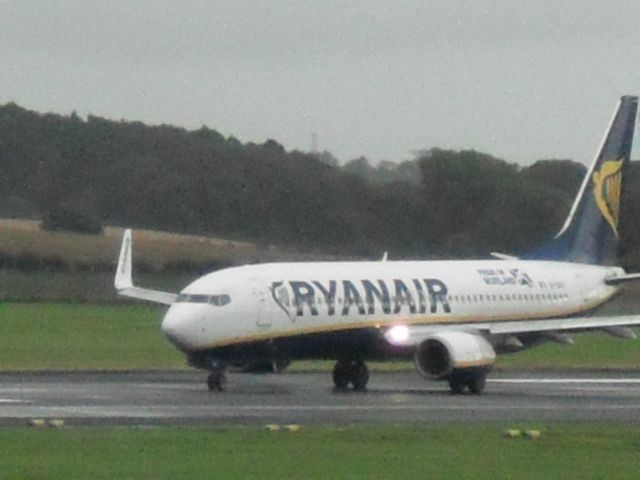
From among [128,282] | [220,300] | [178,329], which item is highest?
[128,282]

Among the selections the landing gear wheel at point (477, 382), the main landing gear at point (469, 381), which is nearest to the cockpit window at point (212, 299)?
the main landing gear at point (469, 381)

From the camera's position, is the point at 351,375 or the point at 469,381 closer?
the point at 469,381

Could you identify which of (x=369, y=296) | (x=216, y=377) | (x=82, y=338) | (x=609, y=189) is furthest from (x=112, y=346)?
(x=216, y=377)

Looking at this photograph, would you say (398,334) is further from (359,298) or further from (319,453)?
(319,453)

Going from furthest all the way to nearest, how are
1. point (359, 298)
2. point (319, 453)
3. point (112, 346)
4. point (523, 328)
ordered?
point (112, 346) → point (523, 328) → point (359, 298) → point (319, 453)

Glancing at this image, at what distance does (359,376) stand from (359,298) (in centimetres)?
183

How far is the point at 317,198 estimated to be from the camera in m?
59.5

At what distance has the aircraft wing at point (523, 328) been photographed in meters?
45.1

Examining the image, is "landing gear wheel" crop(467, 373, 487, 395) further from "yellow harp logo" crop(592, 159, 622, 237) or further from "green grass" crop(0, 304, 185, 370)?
"green grass" crop(0, 304, 185, 370)

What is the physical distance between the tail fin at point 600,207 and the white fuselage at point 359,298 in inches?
47.3

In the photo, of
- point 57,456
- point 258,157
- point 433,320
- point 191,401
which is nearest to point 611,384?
point 433,320

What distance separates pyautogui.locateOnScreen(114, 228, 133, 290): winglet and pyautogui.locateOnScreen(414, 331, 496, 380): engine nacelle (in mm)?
14386

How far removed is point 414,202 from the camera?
200 ft

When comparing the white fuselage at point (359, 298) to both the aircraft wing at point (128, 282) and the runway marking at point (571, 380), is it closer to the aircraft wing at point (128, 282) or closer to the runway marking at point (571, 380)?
the runway marking at point (571, 380)
